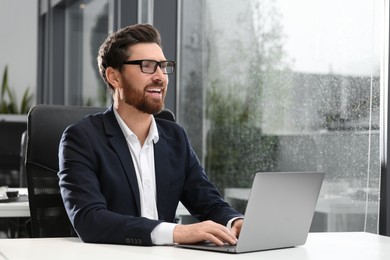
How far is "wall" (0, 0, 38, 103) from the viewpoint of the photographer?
7465 mm

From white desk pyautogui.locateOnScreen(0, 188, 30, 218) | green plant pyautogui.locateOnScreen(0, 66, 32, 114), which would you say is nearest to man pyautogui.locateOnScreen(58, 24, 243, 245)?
white desk pyautogui.locateOnScreen(0, 188, 30, 218)

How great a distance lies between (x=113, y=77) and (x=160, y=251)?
0.80 meters

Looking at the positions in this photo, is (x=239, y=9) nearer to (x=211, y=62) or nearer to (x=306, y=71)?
(x=211, y=62)

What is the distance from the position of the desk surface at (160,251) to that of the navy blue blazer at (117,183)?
6cm

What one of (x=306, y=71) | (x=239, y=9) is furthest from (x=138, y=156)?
(x=239, y=9)

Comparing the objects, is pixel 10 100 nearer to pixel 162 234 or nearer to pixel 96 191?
pixel 96 191

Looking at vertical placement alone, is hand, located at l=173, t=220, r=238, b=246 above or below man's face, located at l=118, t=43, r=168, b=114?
below

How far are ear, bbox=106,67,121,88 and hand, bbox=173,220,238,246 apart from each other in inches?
26.4

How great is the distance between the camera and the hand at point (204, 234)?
5.73 feet

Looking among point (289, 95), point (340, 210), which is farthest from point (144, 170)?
point (289, 95)

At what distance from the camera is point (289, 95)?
3.05 metres

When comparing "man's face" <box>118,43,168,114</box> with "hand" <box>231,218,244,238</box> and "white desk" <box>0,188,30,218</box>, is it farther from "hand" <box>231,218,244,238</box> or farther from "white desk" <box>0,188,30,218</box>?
"white desk" <box>0,188,30,218</box>

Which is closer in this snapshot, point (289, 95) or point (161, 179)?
point (161, 179)

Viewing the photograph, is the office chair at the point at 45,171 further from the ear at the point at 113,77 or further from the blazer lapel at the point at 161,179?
the blazer lapel at the point at 161,179
